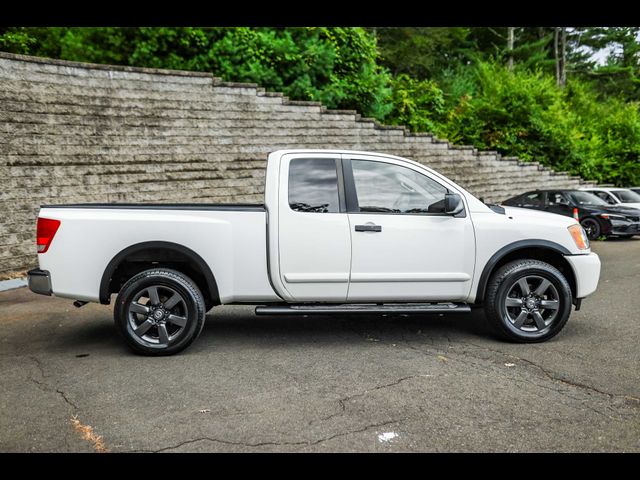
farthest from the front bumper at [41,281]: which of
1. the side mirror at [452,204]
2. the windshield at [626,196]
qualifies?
the windshield at [626,196]

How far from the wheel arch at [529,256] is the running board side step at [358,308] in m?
0.33

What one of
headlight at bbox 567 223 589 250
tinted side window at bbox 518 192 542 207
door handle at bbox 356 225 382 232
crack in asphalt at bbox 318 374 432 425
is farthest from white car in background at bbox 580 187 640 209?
crack in asphalt at bbox 318 374 432 425

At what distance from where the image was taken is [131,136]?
36.2 feet

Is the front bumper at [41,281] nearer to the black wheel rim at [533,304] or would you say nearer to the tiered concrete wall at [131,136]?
the black wheel rim at [533,304]

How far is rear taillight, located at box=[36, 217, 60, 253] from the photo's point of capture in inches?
205

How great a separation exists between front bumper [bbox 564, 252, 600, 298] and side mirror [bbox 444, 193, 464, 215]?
1.26m

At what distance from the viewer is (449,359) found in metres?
5.15

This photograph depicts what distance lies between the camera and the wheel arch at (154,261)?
527 cm

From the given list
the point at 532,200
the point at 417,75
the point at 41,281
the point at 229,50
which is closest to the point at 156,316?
the point at 41,281

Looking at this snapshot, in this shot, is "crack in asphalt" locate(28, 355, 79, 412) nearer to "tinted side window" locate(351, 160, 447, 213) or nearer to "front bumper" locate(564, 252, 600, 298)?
"tinted side window" locate(351, 160, 447, 213)

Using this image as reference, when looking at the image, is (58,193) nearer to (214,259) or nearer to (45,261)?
(45,261)

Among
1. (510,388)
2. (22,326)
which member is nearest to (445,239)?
(510,388)

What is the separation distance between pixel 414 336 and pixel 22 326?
4.39m
